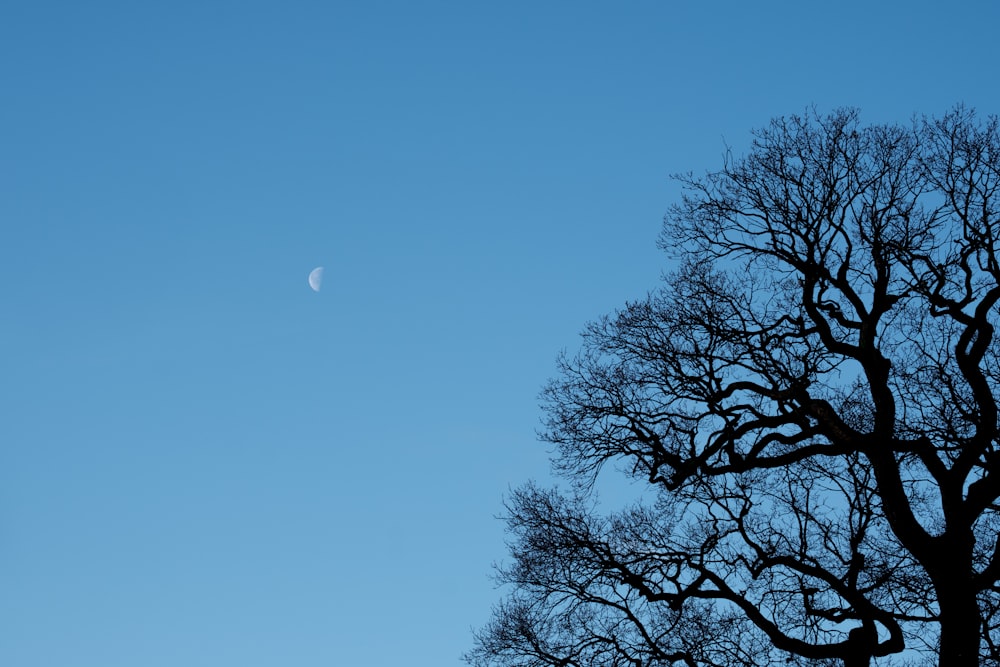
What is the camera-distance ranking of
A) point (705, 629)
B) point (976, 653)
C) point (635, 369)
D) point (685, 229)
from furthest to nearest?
1. point (685, 229)
2. point (635, 369)
3. point (705, 629)
4. point (976, 653)

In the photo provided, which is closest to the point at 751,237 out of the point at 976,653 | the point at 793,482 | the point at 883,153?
the point at 883,153

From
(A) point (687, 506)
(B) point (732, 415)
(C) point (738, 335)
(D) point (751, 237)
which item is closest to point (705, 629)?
(A) point (687, 506)

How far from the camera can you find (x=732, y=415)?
1551 centimetres

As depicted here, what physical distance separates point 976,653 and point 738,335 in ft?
15.8

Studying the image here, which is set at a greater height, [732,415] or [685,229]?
[685,229]

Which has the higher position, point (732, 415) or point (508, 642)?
point (732, 415)

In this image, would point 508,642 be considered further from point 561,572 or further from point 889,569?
point 889,569

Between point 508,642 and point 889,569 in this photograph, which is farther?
point 508,642

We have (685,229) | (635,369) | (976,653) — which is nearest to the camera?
(976,653)

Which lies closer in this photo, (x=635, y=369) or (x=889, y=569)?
(x=889, y=569)

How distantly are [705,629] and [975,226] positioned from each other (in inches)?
247

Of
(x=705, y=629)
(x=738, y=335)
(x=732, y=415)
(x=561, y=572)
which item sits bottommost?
(x=705, y=629)

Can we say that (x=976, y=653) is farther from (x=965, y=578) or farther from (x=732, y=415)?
(x=732, y=415)

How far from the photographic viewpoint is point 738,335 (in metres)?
15.8
